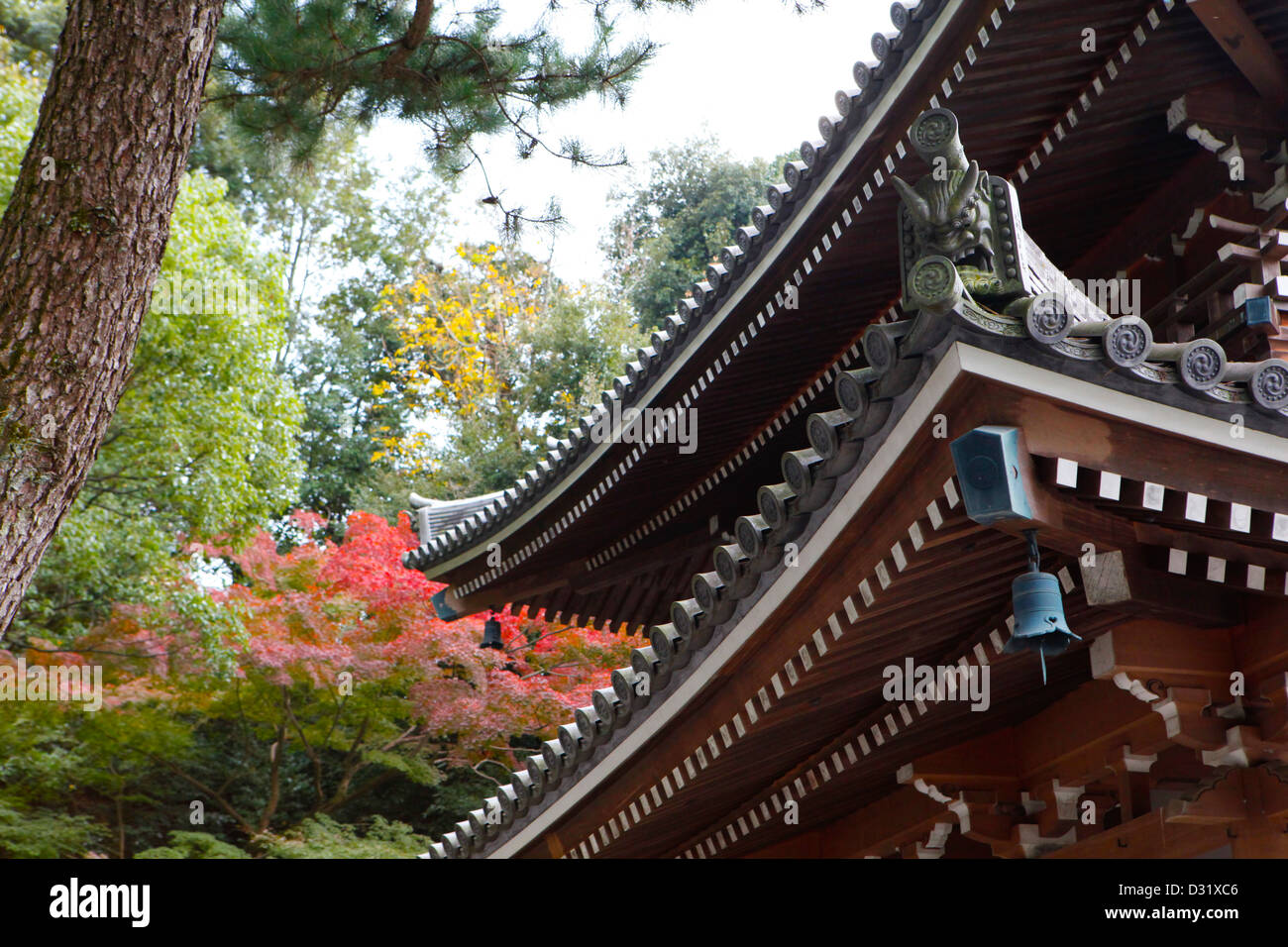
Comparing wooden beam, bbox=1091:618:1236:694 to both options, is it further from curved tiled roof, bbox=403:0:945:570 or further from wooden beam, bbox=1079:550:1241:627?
curved tiled roof, bbox=403:0:945:570

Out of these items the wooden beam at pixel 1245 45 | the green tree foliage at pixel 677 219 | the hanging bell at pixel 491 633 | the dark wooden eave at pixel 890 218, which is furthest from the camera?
the green tree foliage at pixel 677 219

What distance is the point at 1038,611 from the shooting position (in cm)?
294

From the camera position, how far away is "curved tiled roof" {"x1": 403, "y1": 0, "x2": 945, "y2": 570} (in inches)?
183

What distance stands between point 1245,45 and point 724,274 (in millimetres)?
2412

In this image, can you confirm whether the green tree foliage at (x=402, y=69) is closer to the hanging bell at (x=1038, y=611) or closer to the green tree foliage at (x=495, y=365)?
the hanging bell at (x=1038, y=611)

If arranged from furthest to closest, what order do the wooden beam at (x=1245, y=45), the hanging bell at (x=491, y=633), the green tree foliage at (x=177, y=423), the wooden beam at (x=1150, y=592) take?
the green tree foliage at (x=177, y=423), the hanging bell at (x=491, y=633), the wooden beam at (x=1245, y=45), the wooden beam at (x=1150, y=592)

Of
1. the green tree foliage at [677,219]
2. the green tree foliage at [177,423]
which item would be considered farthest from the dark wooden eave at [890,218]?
the green tree foliage at [677,219]

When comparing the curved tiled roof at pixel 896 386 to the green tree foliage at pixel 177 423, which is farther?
the green tree foliage at pixel 177 423

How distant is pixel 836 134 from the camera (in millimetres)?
4969

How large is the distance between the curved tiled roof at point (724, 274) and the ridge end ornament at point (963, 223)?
156 cm

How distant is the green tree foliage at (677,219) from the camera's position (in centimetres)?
2195

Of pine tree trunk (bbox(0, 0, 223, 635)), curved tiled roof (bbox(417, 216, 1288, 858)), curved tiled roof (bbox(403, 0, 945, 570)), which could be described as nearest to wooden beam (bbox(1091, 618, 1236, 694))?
curved tiled roof (bbox(417, 216, 1288, 858))
